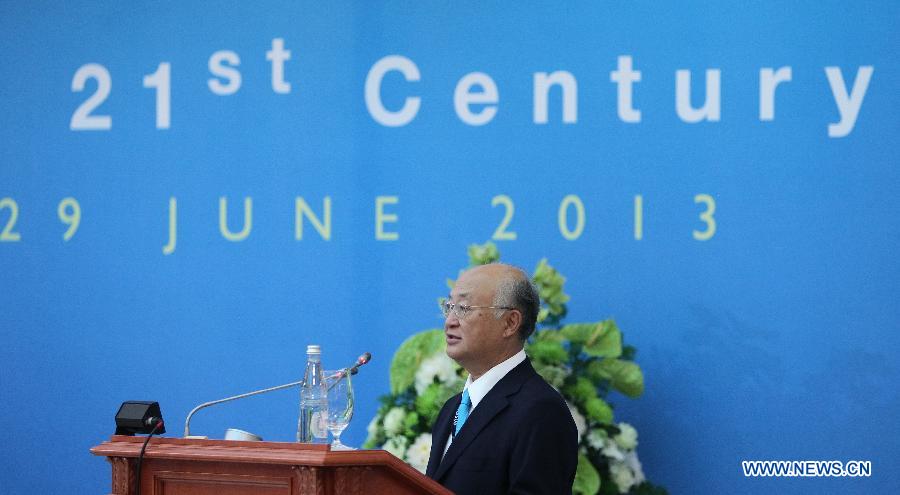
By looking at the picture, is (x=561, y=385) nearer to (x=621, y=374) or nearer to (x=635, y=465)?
(x=621, y=374)

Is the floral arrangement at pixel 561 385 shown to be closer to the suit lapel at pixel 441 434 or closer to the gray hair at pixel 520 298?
the suit lapel at pixel 441 434

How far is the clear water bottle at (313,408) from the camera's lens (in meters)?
2.75

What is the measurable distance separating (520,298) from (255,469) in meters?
0.92

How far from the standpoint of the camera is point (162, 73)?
4836 millimetres

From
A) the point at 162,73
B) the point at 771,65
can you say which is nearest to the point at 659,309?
the point at 771,65

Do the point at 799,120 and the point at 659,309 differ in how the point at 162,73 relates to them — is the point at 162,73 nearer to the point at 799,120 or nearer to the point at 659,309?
the point at 659,309

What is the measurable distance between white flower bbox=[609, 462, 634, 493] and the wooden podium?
5.61 feet

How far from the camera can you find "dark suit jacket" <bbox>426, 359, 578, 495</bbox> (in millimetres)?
2732

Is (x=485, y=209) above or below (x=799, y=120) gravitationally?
below

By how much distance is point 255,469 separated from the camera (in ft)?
7.68

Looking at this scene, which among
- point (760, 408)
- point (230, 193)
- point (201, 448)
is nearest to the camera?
point (201, 448)

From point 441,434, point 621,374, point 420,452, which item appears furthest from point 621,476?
point 441,434

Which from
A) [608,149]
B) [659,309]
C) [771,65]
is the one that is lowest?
[659,309]

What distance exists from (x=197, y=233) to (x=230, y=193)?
8.1 inches
